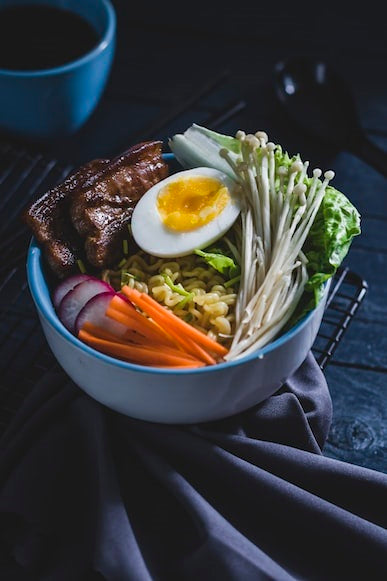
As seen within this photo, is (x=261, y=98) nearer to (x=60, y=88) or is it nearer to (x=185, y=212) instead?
(x=60, y=88)

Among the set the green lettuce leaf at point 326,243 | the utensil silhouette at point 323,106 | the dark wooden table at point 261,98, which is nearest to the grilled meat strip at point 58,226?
the green lettuce leaf at point 326,243

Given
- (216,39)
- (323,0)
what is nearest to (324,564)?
(216,39)

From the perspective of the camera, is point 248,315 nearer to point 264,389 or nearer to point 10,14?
point 264,389

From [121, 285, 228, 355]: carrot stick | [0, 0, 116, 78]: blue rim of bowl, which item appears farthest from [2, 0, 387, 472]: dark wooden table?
[121, 285, 228, 355]: carrot stick

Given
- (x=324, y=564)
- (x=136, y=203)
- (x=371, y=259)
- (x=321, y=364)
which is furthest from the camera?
(x=371, y=259)

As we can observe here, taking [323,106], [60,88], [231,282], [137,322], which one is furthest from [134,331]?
[323,106]

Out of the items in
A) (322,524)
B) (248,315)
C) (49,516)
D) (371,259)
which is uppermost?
(248,315)

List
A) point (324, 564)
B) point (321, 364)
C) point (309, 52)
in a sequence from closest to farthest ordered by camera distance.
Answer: point (324, 564), point (321, 364), point (309, 52)
